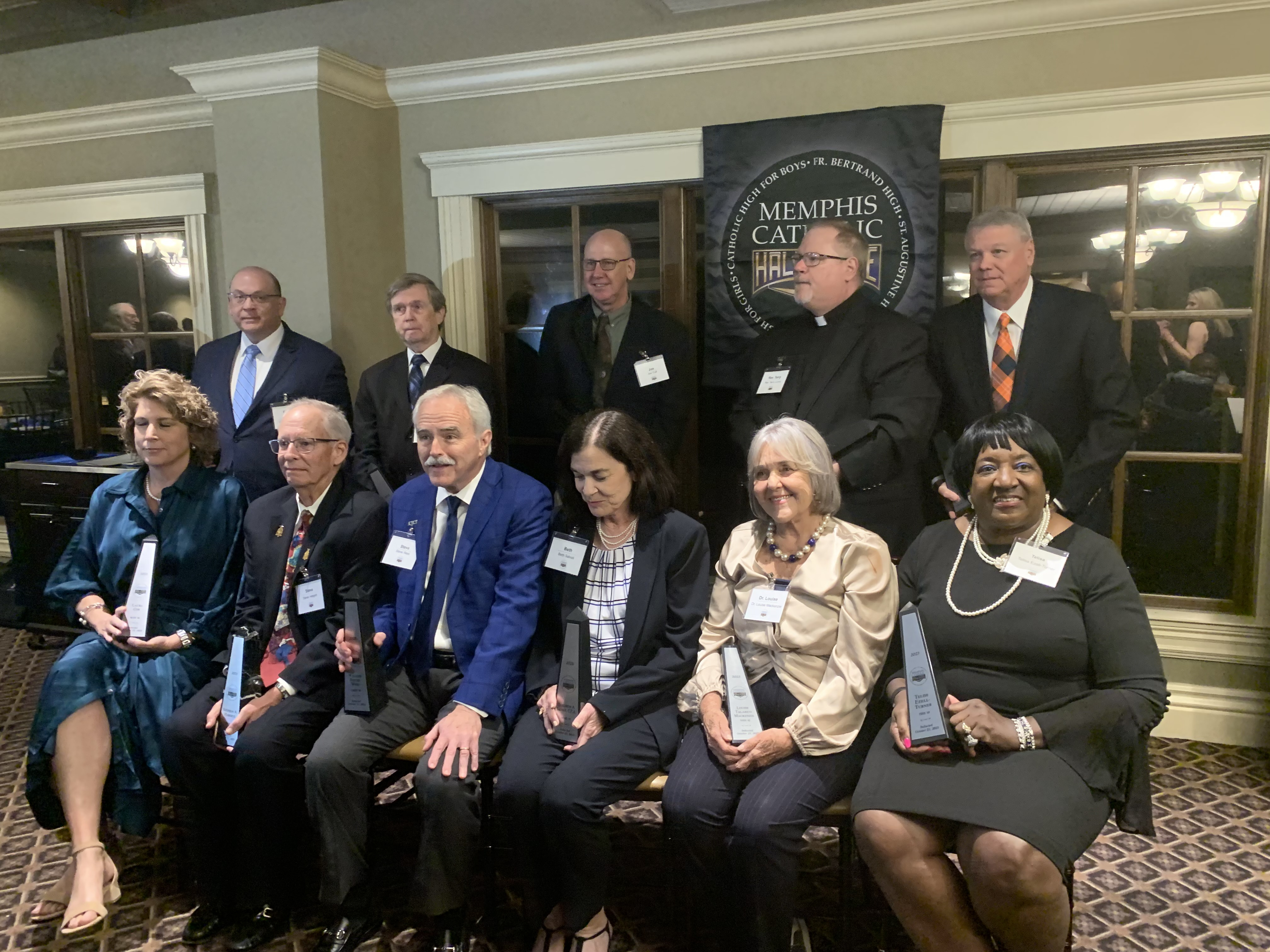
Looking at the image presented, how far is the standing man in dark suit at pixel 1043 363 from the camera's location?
2.57m

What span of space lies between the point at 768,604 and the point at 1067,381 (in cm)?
128

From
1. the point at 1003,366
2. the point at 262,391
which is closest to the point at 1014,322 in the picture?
the point at 1003,366

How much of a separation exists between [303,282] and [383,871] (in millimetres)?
2383

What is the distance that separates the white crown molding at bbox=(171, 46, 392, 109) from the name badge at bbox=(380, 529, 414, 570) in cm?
220

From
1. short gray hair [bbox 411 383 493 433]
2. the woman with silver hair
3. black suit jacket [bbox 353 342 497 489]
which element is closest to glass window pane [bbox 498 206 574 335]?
black suit jacket [bbox 353 342 497 489]

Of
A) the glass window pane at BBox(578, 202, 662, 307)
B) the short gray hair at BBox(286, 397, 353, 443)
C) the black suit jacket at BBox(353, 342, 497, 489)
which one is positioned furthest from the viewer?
the glass window pane at BBox(578, 202, 662, 307)

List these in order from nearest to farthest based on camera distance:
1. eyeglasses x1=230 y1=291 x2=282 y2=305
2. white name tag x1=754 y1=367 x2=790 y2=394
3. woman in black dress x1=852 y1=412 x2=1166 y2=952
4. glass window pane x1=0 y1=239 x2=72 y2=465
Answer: woman in black dress x1=852 y1=412 x2=1166 y2=952
white name tag x1=754 y1=367 x2=790 y2=394
eyeglasses x1=230 y1=291 x2=282 y2=305
glass window pane x1=0 y1=239 x2=72 y2=465

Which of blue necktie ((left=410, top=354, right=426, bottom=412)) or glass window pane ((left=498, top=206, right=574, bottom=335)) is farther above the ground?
glass window pane ((left=498, top=206, right=574, bottom=335))

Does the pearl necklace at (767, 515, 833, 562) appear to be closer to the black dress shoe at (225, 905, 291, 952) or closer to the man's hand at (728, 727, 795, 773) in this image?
the man's hand at (728, 727, 795, 773)

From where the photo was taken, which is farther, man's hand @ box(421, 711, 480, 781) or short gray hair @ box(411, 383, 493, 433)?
short gray hair @ box(411, 383, 493, 433)

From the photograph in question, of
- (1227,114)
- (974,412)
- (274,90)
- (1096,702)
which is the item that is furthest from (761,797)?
(274,90)

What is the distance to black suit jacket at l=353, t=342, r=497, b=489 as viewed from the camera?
3.21 metres

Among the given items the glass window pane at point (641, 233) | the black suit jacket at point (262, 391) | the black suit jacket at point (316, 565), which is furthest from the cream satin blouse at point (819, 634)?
the black suit jacket at point (262, 391)

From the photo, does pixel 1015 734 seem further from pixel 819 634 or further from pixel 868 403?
pixel 868 403
